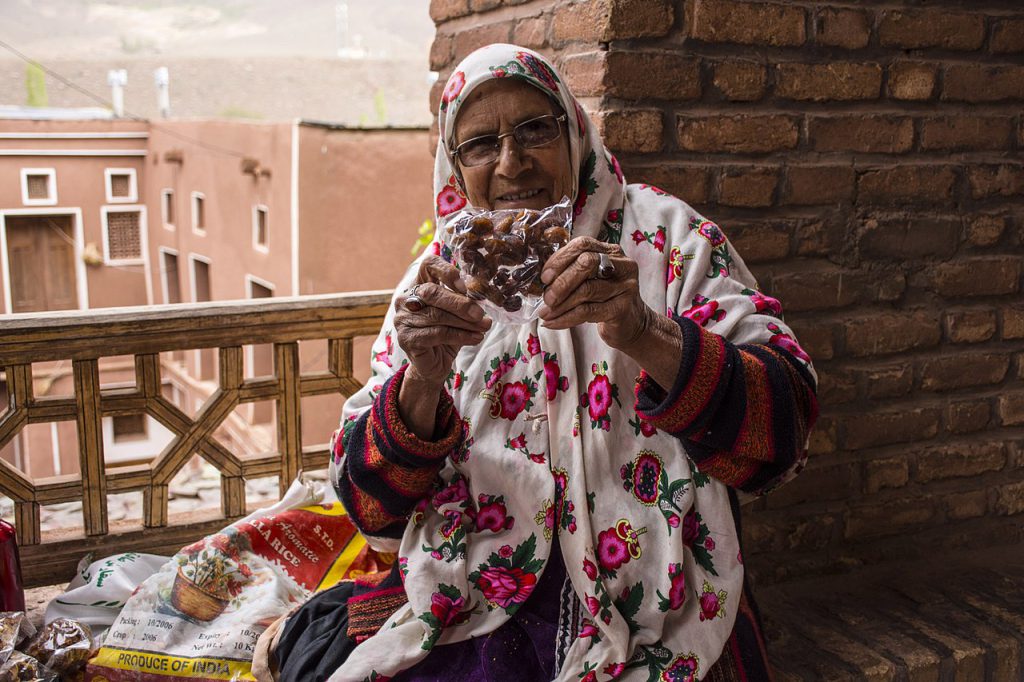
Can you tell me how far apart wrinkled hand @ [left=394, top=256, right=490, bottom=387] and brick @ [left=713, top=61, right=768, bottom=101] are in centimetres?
95

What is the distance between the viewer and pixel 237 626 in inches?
72.7

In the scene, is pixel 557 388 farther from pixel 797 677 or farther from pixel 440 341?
pixel 797 677

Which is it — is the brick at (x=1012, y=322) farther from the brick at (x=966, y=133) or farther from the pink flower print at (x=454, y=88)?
the pink flower print at (x=454, y=88)

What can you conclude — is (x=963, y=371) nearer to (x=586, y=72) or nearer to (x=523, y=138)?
(x=586, y=72)

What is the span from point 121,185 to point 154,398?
10986 millimetres

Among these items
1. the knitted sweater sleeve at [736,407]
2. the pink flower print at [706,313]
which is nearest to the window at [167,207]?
the pink flower print at [706,313]

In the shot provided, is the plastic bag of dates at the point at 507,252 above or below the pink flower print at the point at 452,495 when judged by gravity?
above

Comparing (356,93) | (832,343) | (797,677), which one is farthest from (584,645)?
(356,93)

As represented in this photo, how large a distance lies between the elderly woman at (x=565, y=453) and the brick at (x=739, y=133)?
17.0 inches

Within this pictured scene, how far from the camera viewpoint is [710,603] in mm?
1395

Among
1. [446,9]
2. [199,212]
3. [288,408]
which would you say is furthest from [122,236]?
[446,9]

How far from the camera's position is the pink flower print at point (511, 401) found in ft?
4.89

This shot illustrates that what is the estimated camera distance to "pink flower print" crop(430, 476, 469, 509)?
1483 millimetres

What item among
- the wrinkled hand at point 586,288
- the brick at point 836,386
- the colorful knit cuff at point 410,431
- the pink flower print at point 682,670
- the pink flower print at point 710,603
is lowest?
the pink flower print at point 682,670
